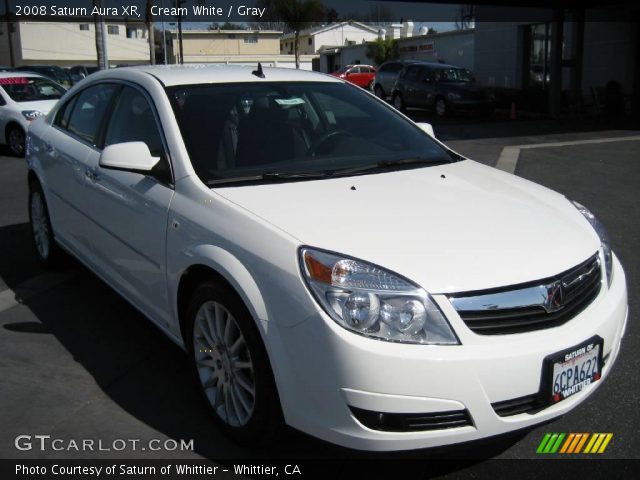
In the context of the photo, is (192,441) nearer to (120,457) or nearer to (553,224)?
(120,457)

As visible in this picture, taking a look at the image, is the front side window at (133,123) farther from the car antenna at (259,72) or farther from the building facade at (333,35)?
the building facade at (333,35)

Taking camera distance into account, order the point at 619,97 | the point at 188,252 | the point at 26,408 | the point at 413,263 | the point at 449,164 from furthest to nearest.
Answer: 1. the point at 619,97
2. the point at 449,164
3. the point at 26,408
4. the point at 188,252
5. the point at 413,263

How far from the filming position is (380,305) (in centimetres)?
251

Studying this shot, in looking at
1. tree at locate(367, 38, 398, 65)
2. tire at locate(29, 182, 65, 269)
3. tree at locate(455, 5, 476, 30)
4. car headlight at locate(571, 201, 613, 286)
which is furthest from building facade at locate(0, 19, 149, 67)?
car headlight at locate(571, 201, 613, 286)

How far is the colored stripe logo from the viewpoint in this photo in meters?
3.06

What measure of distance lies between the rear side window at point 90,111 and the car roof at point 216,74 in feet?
0.46

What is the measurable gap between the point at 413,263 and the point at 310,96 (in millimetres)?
1896

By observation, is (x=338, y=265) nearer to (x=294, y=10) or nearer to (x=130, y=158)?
(x=130, y=158)

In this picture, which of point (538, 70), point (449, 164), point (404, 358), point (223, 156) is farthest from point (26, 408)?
point (538, 70)

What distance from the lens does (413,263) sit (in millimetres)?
2594

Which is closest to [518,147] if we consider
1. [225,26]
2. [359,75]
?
[359,75]

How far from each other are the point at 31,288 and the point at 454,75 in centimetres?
1883

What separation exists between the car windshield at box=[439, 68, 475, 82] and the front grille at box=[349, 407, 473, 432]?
20.2 m
